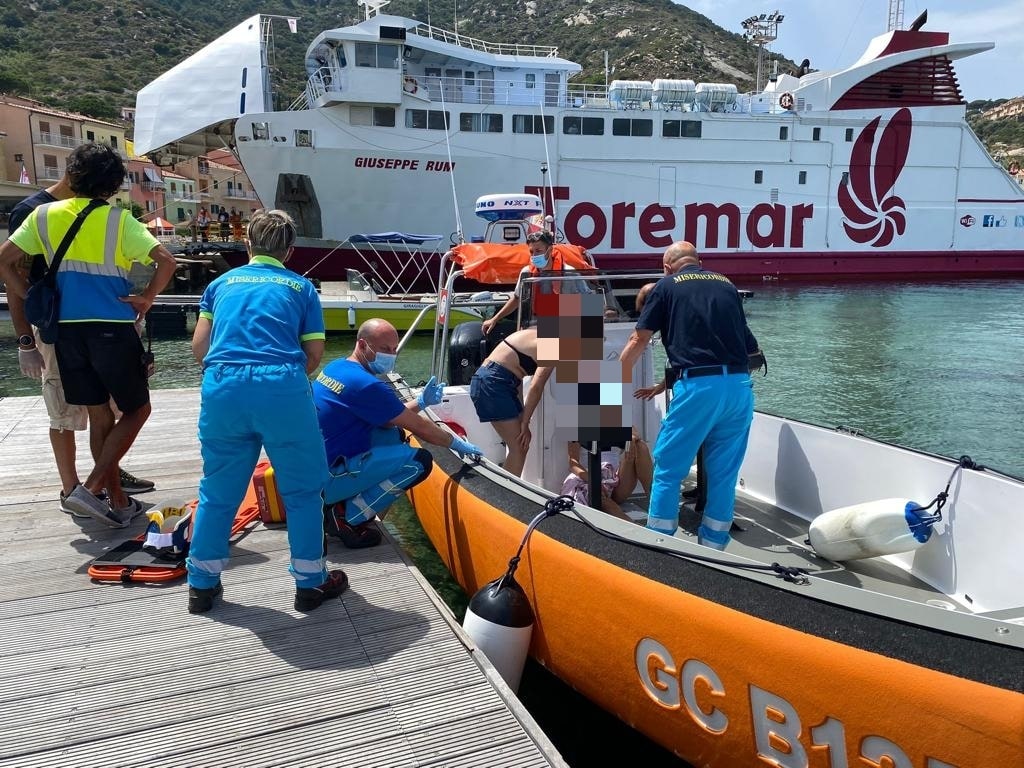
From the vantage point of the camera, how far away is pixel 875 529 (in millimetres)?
3438

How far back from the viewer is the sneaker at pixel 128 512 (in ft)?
13.1

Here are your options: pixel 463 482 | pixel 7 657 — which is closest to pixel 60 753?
pixel 7 657

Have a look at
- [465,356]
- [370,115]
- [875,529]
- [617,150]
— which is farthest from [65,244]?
[617,150]

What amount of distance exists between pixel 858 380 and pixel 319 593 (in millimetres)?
10950

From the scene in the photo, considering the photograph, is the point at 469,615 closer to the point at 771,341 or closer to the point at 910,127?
the point at 771,341

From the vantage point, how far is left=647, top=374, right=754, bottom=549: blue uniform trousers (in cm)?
342

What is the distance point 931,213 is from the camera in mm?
28000

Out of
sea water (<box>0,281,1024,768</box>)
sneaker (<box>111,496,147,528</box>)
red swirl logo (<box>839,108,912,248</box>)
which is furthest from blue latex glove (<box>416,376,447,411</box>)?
red swirl logo (<box>839,108,912,248</box>)

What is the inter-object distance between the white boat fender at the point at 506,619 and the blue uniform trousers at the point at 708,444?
0.68m

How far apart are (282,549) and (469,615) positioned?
47.7 inches

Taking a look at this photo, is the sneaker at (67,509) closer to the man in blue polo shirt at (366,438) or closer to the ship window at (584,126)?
the man in blue polo shirt at (366,438)

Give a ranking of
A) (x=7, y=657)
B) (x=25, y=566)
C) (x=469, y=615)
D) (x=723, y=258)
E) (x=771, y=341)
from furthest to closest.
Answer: (x=723, y=258) → (x=771, y=341) → (x=25, y=566) → (x=469, y=615) → (x=7, y=657)

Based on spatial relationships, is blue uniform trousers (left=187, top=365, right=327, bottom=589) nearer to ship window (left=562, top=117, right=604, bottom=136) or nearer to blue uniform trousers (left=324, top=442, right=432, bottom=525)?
blue uniform trousers (left=324, top=442, right=432, bottom=525)

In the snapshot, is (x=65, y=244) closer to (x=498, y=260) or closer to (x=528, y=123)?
(x=498, y=260)
